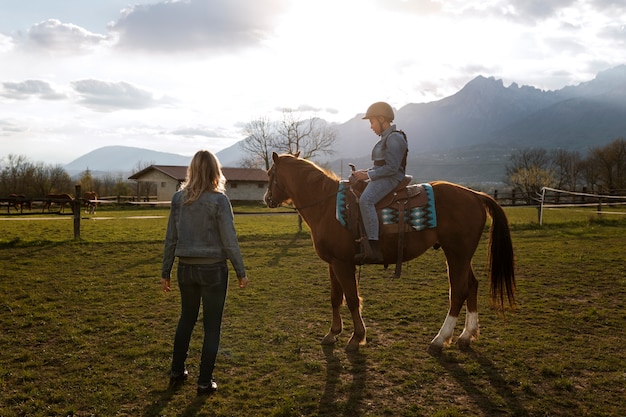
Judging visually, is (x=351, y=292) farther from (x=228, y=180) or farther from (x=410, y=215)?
(x=228, y=180)

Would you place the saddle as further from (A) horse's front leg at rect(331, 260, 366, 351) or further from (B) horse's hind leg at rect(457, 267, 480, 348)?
(B) horse's hind leg at rect(457, 267, 480, 348)

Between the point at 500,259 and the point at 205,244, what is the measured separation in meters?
3.74

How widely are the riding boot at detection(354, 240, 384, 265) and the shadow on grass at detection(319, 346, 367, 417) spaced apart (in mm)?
1101

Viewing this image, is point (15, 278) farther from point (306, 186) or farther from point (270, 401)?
point (270, 401)

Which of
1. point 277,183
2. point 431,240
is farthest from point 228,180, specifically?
point 431,240

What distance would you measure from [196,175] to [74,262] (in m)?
8.89

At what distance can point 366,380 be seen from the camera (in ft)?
14.3

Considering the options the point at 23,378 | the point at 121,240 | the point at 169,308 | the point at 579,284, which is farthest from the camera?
the point at 121,240

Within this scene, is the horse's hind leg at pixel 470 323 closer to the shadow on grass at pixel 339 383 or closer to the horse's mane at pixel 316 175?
the shadow on grass at pixel 339 383

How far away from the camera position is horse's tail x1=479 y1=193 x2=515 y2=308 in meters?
5.50

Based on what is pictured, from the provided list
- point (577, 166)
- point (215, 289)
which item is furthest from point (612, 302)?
point (577, 166)

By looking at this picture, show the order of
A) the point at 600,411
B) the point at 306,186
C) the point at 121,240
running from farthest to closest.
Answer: the point at 121,240 → the point at 306,186 → the point at 600,411

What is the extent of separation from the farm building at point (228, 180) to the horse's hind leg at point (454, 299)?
154ft

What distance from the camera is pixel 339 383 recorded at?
168 inches
